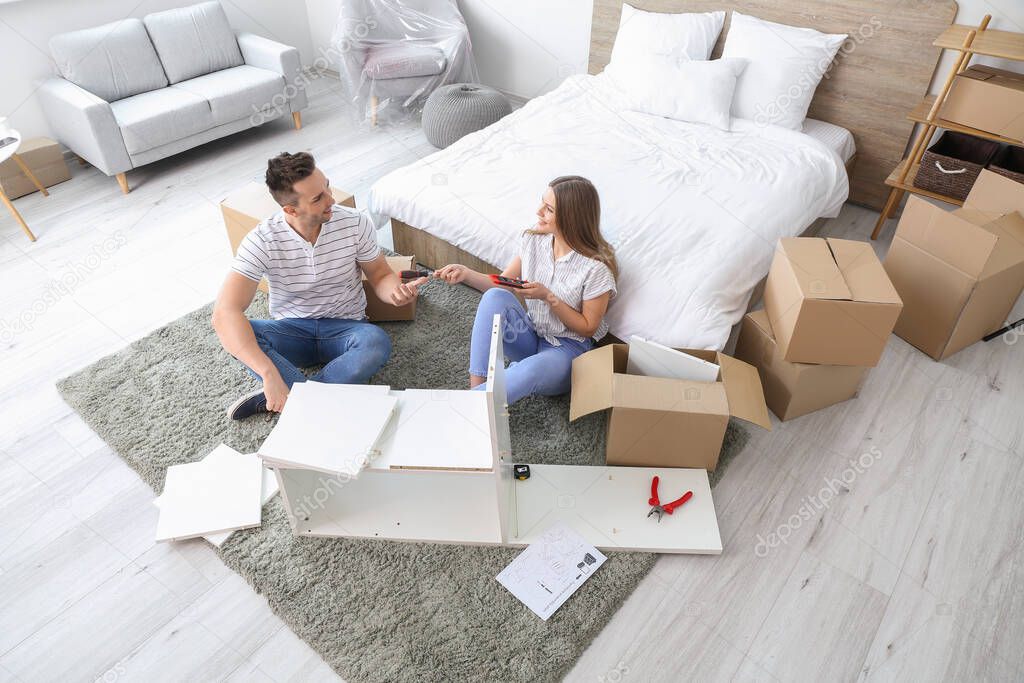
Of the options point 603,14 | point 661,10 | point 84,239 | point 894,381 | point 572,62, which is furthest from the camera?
point 572,62

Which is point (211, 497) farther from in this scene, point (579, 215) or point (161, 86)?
point (161, 86)

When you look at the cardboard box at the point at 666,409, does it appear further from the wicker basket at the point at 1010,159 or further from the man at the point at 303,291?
the wicker basket at the point at 1010,159

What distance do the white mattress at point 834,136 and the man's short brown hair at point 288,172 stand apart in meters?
2.21

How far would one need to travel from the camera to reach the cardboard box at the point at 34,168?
3354 millimetres

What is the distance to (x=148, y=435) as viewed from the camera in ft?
7.07

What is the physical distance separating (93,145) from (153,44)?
2.54ft

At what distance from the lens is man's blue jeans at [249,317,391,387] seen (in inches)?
82.7

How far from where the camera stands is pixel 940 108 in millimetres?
2707

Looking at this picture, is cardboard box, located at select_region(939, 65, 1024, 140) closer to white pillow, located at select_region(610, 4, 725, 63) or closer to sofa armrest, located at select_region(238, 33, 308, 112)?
white pillow, located at select_region(610, 4, 725, 63)

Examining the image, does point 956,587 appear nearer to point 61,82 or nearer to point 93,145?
point 93,145

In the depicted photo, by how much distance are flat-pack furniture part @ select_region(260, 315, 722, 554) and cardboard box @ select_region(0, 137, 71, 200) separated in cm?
270

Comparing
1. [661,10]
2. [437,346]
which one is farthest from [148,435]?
[661,10]

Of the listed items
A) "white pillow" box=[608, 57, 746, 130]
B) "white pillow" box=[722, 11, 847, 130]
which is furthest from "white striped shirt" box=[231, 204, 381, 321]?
"white pillow" box=[722, 11, 847, 130]

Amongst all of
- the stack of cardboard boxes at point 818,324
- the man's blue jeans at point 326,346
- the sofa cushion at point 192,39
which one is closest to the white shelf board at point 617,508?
the stack of cardboard boxes at point 818,324
